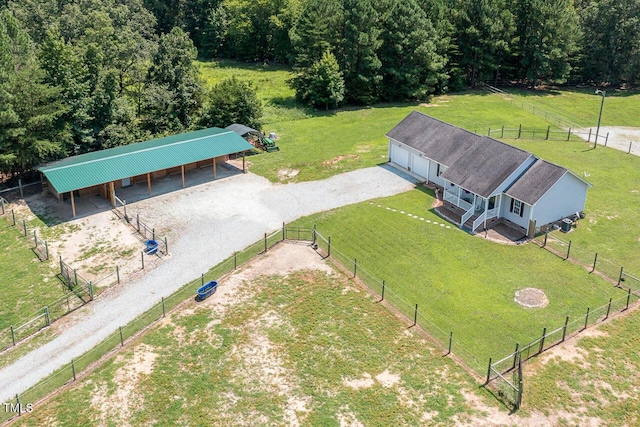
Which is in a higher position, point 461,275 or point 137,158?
point 137,158

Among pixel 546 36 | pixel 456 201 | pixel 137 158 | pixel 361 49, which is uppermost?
pixel 546 36

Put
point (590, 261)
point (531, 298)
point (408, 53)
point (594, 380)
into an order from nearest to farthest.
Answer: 1. point (594, 380)
2. point (531, 298)
3. point (590, 261)
4. point (408, 53)

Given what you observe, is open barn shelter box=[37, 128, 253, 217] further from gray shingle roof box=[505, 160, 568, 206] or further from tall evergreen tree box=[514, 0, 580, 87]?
tall evergreen tree box=[514, 0, 580, 87]

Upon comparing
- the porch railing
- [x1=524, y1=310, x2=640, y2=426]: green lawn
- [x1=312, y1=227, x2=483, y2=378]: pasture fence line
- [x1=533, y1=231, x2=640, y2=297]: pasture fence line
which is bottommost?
[x1=524, y1=310, x2=640, y2=426]: green lawn

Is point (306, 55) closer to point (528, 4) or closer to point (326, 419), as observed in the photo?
point (528, 4)

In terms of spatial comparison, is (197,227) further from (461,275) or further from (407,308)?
(461,275)

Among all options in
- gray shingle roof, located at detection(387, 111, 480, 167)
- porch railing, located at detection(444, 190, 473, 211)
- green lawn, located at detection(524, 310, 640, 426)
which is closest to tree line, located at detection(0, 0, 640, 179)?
gray shingle roof, located at detection(387, 111, 480, 167)

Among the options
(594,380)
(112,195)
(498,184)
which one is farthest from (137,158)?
(594,380)
